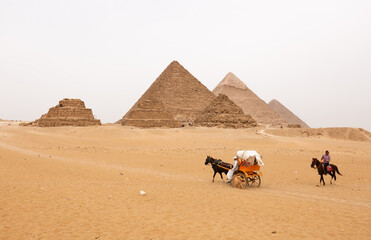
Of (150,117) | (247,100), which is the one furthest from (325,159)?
(247,100)

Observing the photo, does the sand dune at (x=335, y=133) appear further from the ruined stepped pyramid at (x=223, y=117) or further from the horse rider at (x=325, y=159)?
the horse rider at (x=325, y=159)

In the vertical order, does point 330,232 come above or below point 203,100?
below

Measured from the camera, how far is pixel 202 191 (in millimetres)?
7695

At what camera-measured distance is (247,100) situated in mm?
116438

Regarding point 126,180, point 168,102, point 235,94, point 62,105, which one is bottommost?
point 126,180

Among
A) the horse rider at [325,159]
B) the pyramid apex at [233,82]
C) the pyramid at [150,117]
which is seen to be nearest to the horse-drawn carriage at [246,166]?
the horse rider at [325,159]

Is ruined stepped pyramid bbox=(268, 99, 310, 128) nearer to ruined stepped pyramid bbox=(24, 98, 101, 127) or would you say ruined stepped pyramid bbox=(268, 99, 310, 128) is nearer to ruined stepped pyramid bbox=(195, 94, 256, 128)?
ruined stepped pyramid bbox=(195, 94, 256, 128)

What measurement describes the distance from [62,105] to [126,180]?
33.3 meters

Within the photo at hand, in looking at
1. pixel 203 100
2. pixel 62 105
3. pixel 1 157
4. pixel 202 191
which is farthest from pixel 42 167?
pixel 203 100

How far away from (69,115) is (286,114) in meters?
119

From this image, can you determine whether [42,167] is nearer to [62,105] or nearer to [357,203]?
[357,203]

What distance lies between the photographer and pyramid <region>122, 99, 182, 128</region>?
44.0 m

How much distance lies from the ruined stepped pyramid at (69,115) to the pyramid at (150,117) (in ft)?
21.8

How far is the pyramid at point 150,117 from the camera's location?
144 ft
